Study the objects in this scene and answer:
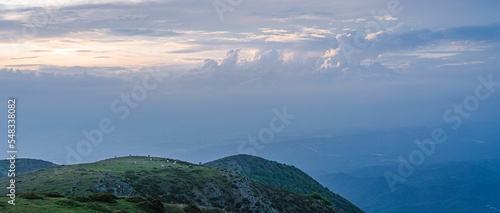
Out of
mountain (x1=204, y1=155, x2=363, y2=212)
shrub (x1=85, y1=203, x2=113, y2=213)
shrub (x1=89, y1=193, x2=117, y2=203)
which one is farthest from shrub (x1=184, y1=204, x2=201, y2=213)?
mountain (x1=204, y1=155, x2=363, y2=212)

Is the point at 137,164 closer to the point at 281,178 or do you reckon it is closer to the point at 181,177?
the point at 181,177

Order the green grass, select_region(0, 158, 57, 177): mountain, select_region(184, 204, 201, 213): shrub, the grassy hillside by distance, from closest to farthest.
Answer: the green grass
the grassy hillside
select_region(184, 204, 201, 213): shrub
select_region(0, 158, 57, 177): mountain

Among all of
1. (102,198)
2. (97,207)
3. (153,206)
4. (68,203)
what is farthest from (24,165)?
(97,207)

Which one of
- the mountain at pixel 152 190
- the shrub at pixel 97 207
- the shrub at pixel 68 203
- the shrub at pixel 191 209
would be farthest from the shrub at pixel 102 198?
the shrub at pixel 191 209

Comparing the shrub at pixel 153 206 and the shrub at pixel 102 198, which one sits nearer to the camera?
the shrub at pixel 102 198

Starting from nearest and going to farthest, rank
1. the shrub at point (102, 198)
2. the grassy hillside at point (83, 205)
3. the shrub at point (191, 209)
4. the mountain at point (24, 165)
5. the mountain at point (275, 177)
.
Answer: the grassy hillside at point (83, 205) < the shrub at point (102, 198) < the shrub at point (191, 209) < the mountain at point (24, 165) < the mountain at point (275, 177)

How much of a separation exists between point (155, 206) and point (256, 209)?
35.4 meters

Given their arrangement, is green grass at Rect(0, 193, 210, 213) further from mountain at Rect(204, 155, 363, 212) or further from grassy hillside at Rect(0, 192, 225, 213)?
mountain at Rect(204, 155, 363, 212)

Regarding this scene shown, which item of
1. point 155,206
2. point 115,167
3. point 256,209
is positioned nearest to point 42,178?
point 115,167

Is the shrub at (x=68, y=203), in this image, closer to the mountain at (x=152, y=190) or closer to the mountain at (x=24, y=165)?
the mountain at (x=152, y=190)

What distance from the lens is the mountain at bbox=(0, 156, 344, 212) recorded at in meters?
55.4

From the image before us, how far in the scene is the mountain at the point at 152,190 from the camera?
182ft

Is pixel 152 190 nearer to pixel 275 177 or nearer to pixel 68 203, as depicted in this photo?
pixel 68 203

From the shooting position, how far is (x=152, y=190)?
82.7 meters
